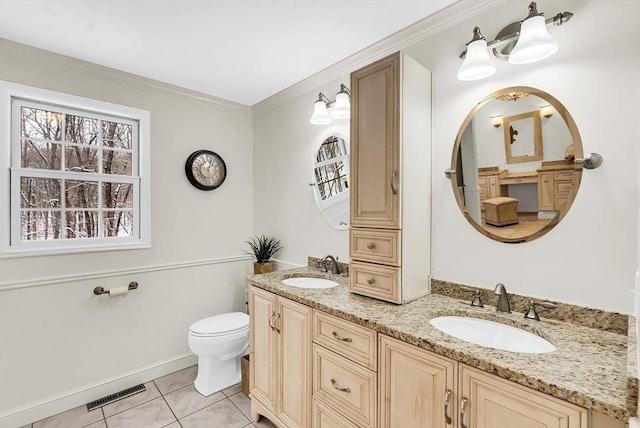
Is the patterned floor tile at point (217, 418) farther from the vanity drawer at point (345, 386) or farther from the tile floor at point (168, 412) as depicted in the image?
the vanity drawer at point (345, 386)

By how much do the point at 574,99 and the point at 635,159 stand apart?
1.10 ft

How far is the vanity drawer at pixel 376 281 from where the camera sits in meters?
1.56

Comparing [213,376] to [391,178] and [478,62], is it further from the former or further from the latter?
[478,62]

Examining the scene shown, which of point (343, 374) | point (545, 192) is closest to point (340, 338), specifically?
point (343, 374)

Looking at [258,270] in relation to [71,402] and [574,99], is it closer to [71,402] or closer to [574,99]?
[71,402]

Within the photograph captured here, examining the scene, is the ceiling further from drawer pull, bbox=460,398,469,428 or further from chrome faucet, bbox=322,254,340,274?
drawer pull, bbox=460,398,469,428

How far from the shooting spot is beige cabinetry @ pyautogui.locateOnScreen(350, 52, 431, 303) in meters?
1.55

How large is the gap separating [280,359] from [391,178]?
4.15ft

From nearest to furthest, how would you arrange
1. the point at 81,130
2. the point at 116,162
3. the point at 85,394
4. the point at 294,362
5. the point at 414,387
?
the point at 414,387, the point at 294,362, the point at 85,394, the point at 81,130, the point at 116,162

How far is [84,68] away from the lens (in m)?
2.23

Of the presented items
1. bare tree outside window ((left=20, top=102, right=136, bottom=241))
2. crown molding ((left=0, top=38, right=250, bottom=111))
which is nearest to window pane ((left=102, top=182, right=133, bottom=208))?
bare tree outside window ((left=20, top=102, right=136, bottom=241))

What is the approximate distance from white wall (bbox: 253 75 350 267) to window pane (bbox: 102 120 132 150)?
1.14 metres

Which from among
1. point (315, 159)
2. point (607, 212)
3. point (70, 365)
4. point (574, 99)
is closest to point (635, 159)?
point (607, 212)

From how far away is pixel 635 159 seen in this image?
3.76ft
